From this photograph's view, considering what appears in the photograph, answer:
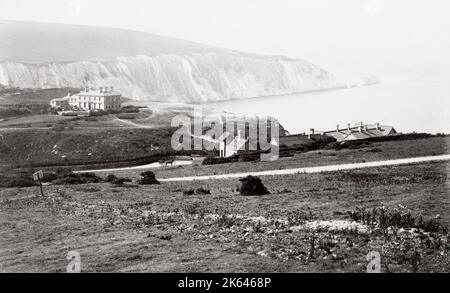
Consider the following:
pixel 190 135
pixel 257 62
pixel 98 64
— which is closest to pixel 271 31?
pixel 190 135

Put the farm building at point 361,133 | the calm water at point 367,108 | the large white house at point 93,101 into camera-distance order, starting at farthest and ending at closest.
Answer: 1. the large white house at point 93,101
2. the calm water at point 367,108
3. the farm building at point 361,133

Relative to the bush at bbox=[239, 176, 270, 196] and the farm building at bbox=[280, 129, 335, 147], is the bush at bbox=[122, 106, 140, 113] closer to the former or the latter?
the farm building at bbox=[280, 129, 335, 147]

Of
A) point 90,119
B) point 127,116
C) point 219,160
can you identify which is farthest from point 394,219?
point 127,116

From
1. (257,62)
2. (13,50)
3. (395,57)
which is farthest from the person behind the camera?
(257,62)

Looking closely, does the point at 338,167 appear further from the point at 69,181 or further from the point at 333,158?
the point at 69,181

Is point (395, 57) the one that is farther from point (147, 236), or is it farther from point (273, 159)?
point (147, 236)

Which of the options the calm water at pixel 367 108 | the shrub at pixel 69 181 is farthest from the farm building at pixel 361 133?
the shrub at pixel 69 181

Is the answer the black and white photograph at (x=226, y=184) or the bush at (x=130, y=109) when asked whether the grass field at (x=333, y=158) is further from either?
the bush at (x=130, y=109)
